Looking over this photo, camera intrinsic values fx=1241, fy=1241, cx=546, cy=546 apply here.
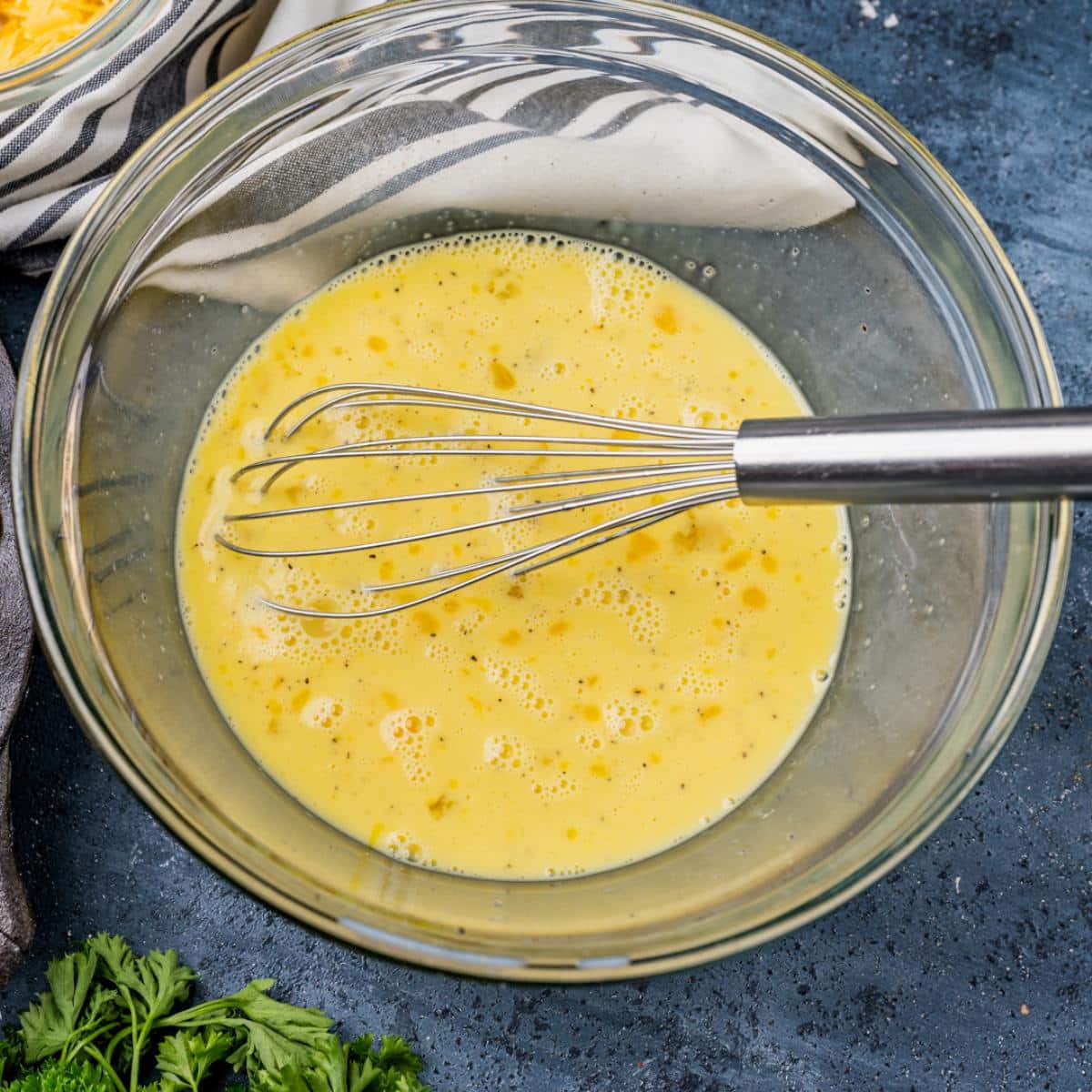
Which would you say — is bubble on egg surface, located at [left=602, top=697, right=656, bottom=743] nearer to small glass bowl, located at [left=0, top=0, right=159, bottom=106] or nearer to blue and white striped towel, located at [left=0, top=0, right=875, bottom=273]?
blue and white striped towel, located at [left=0, top=0, right=875, bottom=273]

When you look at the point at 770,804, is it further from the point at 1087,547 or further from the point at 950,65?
the point at 950,65

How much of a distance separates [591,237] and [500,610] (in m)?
0.37

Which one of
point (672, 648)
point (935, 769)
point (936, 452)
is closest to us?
point (936, 452)

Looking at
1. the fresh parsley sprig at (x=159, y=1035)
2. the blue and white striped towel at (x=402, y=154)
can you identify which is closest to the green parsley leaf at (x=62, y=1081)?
the fresh parsley sprig at (x=159, y=1035)

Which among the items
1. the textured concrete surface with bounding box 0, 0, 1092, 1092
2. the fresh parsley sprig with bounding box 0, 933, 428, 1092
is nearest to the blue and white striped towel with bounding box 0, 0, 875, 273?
the textured concrete surface with bounding box 0, 0, 1092, 1092

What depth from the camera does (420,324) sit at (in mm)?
1145

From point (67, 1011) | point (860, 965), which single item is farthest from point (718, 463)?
point (67, 1011)

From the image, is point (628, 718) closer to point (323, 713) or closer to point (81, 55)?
point (323, 713)

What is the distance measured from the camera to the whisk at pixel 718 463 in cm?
72

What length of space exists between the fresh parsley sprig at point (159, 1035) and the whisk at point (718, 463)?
387 millimetres

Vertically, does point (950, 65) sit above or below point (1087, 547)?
above

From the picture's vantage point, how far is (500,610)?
1.09 m

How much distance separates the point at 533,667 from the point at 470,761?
0.10m

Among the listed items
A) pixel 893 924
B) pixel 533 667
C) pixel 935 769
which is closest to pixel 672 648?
pixel 533 667
